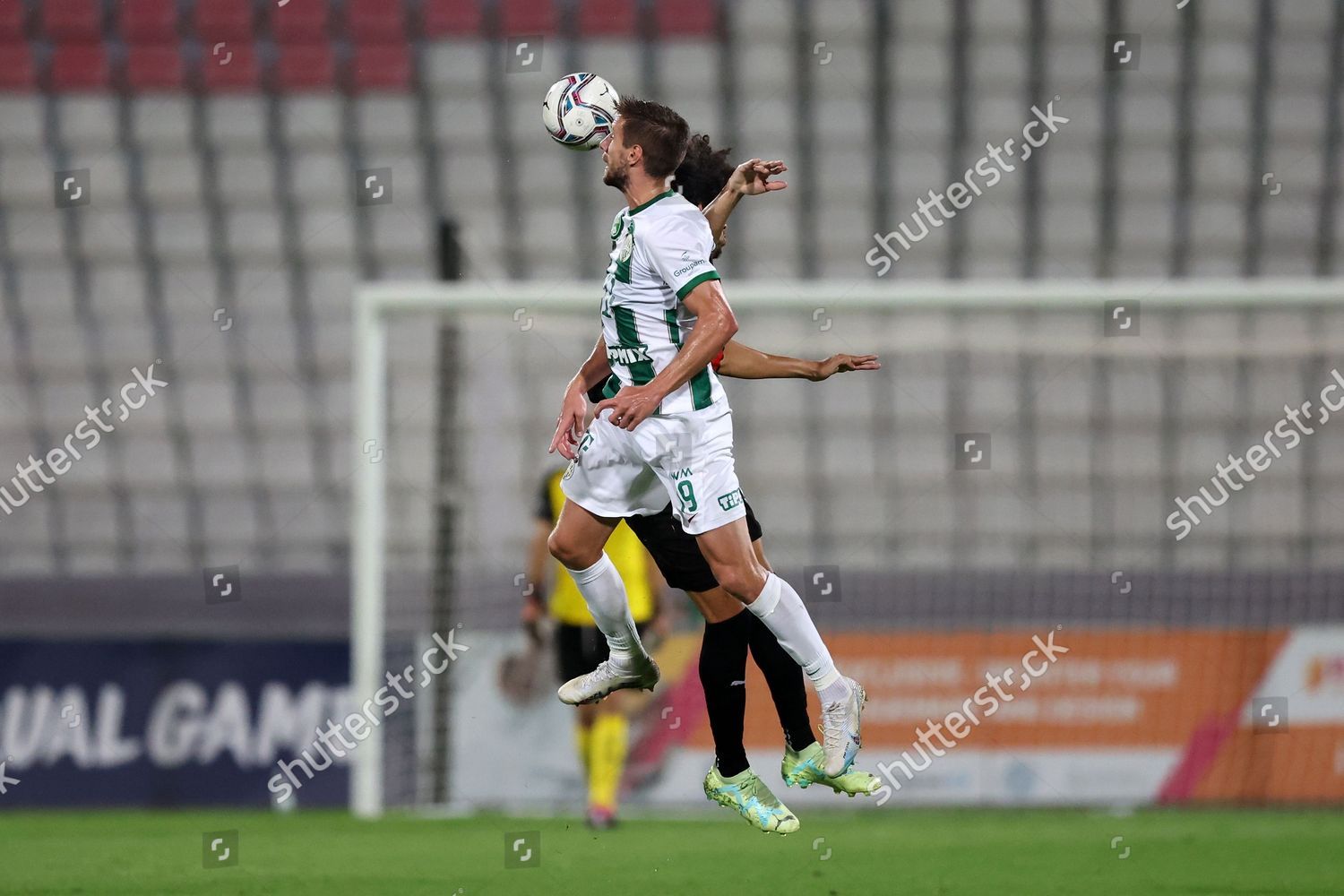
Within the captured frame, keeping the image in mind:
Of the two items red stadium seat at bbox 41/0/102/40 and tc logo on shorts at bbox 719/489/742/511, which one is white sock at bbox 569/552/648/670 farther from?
red stadium seat at bbox 41/0/102/40

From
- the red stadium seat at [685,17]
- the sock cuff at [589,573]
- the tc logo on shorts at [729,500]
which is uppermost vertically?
the red stadium seat at [685,17]

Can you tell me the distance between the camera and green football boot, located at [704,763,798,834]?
17.8ft

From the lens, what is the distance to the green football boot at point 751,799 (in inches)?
213

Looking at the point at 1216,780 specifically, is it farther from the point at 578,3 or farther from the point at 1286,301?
the point at 578,3

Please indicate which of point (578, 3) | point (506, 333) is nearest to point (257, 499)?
point (506, 333)

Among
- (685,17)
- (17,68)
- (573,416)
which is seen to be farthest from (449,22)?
(573,416)

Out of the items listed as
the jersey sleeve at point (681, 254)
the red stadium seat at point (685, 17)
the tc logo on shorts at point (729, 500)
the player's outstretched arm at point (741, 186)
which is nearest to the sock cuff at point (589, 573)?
the tc logo on shorts at point (729, 500)

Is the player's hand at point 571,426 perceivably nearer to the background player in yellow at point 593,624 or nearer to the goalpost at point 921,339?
→ the background player in yellow at point 593,624

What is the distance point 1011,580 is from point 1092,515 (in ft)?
2.33

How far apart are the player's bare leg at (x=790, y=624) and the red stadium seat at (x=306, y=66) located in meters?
8.34

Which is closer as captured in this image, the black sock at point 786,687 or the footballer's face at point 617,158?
the footballer's face at point 617,158

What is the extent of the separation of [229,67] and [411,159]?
5.04 feet

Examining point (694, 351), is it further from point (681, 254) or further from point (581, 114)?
point (581, 114)

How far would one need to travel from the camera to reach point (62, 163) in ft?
40.6
